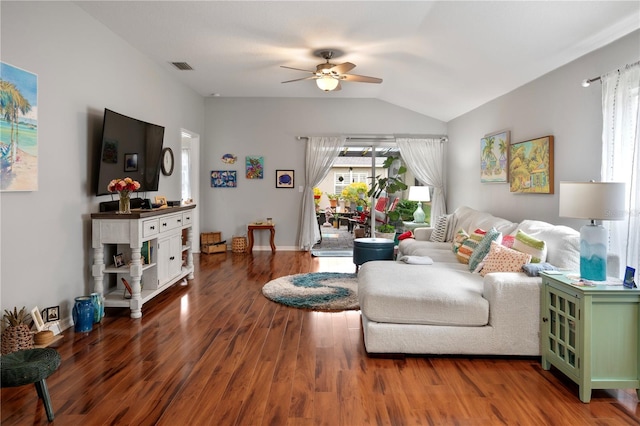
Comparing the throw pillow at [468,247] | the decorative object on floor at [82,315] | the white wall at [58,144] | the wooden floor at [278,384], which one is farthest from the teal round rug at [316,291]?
the white wall at [58,144]

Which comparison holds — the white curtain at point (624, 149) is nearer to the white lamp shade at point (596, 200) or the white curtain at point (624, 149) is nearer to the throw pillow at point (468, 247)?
the white lamp shade at point (596, 200)

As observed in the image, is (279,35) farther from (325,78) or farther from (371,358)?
(371,358)

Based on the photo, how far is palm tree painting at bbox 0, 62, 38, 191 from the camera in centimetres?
285

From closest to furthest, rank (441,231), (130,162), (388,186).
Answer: (130,162)
(441,231)
(388,186)

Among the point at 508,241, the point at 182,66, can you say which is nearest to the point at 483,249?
the point at 508,241

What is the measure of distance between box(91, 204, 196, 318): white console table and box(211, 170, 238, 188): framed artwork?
2650mm

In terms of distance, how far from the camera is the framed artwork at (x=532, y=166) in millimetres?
4262

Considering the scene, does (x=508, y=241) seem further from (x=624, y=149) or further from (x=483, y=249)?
(x=624, y=149)

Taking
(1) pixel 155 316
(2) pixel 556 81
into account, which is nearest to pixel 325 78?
(2) pixel 556 81

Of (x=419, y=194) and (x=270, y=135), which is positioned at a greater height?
(x=270, y=135)

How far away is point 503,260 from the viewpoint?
3.37 meters

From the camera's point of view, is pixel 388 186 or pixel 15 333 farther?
pixel 388 186

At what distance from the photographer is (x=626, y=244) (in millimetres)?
3051

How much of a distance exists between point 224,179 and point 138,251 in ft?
13.5
